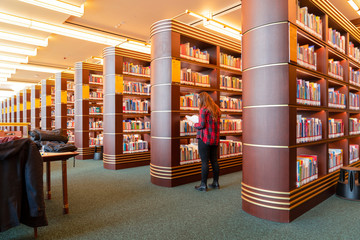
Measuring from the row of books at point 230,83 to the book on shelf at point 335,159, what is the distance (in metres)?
2.46

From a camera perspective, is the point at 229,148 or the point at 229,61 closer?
the point at 229,148

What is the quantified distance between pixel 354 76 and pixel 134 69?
518 centimetres

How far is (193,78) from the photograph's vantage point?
4957 millimetres

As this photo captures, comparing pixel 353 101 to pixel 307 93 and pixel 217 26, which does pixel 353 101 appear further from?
pixel 217 26

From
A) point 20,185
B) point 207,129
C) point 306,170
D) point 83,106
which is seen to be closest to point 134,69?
point 83,106

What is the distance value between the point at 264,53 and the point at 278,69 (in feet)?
0.85

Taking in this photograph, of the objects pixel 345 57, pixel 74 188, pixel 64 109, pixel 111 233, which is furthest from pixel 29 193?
pixel 64 109

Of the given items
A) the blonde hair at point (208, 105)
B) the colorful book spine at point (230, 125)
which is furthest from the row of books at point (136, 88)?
the blonde hair at point (208, 105)

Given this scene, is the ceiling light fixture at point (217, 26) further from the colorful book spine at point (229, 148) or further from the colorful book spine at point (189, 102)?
the colorful book spine at point (229, 148)

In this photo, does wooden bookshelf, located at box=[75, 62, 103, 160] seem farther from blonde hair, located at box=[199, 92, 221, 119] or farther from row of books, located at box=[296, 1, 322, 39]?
row of books, located at box=[296, 1, 322, 39]

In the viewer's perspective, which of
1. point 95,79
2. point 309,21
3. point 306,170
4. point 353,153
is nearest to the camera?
point 306,170

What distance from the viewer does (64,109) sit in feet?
28.8

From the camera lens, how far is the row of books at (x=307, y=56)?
3318 mm

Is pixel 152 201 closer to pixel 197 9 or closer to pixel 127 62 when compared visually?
pixel 127 62
